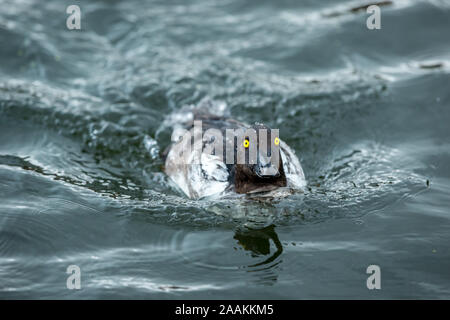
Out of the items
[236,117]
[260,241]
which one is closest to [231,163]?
[260,241]

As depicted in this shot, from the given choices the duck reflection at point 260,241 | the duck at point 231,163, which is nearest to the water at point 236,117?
the duck reflection at point 260,241

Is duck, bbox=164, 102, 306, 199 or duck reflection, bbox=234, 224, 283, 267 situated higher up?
duck, bbox=164, 102, 306, 199

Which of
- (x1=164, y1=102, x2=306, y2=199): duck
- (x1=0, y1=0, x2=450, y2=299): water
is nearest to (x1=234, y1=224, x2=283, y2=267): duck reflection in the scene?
(x1=0, y1=0, x2=450, y2=299): water

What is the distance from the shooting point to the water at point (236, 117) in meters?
4.43

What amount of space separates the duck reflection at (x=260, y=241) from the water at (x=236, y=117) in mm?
15

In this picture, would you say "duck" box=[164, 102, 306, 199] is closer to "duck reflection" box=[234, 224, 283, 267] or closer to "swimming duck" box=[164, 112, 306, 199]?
"swimming duck" box=[164, 112, 306, 199]

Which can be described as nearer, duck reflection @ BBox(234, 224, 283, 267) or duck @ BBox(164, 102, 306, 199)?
duck reflection @ BBox(234, 224, 283, 267)

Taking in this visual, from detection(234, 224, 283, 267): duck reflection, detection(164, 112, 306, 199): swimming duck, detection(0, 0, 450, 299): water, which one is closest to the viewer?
detection(0, 0, 450, 299): water

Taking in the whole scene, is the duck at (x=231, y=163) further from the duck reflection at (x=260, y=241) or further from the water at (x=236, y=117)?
the duck reflection at (x=260, y=241)

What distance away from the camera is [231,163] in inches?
203

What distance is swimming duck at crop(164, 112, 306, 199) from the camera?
485 cm

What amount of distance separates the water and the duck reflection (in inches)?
0.6

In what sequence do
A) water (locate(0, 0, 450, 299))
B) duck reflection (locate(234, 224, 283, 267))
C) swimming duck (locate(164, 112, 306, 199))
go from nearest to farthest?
water (locate(0, 0, 450, 299)), duck reflection (locate(234, 224, 283, 267)), swimming duck (locate(164, 112, 306, 199))

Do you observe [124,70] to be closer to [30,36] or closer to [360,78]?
[30,36]
